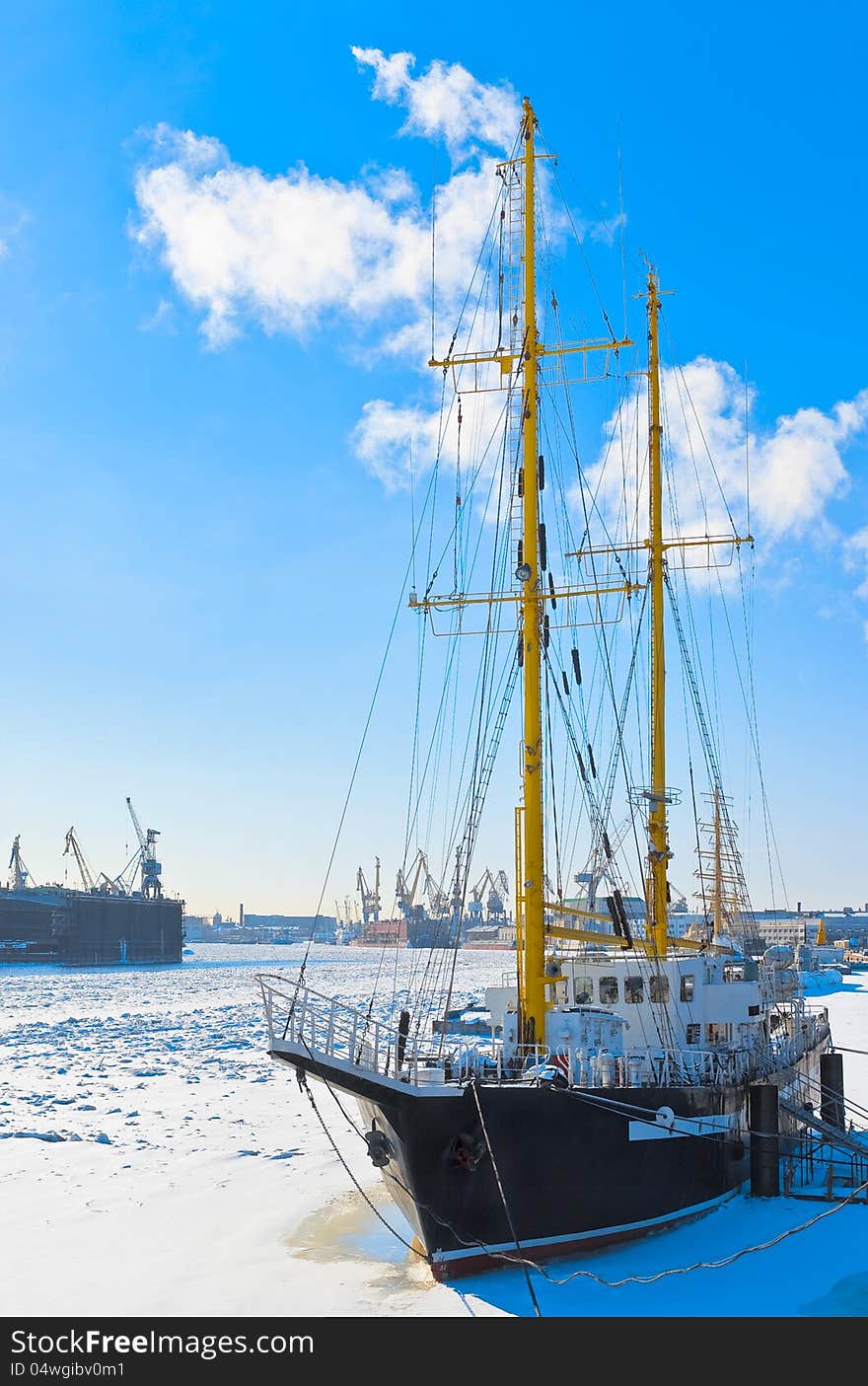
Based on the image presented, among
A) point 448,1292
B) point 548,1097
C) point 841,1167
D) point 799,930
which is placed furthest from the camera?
point 799,930

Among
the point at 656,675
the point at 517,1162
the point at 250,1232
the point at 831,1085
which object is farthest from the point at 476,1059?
the point at 831,1085

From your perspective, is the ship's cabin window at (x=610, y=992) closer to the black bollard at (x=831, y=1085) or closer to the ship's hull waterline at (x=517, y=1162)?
the ship's hull waterline at (x=517, y=1162)

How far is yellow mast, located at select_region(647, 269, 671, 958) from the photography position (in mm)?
31859

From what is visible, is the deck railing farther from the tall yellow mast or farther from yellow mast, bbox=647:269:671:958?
yellow mast, bbox=647:269:671:958

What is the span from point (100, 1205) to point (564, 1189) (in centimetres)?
1014

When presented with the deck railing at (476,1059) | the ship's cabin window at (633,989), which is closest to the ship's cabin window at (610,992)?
the ship's cabin window at (633,989)

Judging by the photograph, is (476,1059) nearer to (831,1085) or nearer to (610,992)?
(610,992)

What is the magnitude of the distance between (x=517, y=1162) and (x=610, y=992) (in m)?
7.29

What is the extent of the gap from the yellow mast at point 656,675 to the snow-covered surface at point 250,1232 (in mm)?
9972

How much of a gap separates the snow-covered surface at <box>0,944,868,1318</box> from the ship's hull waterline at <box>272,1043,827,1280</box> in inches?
16.5

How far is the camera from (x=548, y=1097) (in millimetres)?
18594

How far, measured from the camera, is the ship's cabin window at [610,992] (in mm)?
25062

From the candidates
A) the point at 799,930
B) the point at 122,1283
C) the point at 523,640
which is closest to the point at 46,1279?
the point at 122,1283
